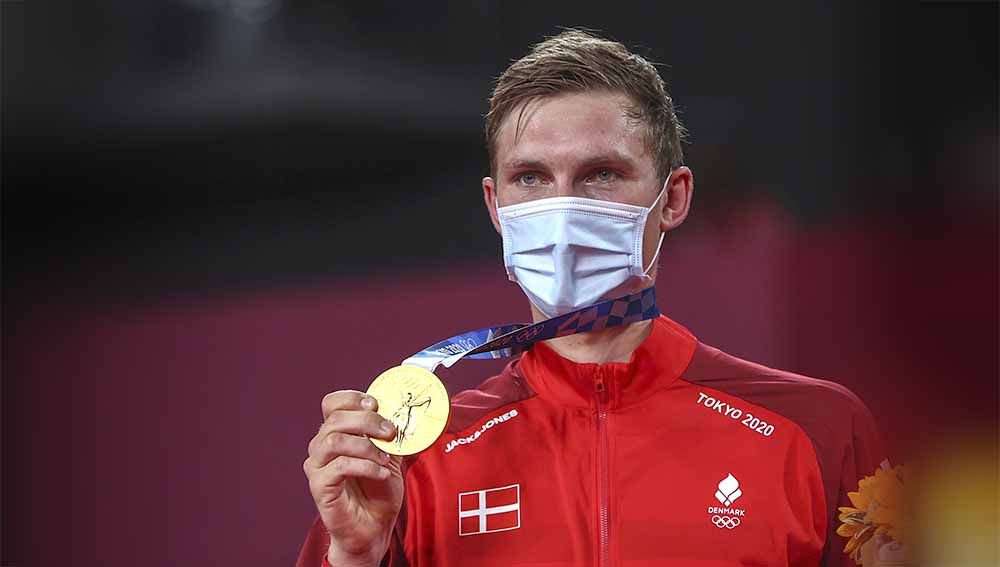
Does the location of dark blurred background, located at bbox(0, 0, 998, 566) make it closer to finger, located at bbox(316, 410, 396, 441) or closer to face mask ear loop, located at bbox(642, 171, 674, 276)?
face mask ear loop, located at bbox(642, 171, 674, 276)

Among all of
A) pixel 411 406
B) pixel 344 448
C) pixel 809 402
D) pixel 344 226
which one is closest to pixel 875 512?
pixel 809 402

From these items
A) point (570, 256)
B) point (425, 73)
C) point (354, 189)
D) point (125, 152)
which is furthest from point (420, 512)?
point (125, 152)

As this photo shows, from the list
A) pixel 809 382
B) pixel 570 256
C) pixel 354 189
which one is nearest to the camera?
pixel 570 256

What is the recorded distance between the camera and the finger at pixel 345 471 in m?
1.73

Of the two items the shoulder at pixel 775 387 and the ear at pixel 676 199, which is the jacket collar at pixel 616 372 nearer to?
the shoulder at pixel 775 387

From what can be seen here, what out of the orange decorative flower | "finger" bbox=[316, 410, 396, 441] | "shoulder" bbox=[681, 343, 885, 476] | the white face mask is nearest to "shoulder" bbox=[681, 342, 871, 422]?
"shoulder" bbox=[681, 343, 885, 476]

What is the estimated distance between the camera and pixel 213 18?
102 inches

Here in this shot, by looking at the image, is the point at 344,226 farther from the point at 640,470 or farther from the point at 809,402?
the point at 809,402

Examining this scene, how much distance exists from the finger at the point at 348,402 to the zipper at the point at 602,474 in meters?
0.48

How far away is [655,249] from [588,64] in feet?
1.26

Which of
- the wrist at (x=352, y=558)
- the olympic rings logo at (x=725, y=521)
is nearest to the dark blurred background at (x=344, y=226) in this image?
the olympic rings logo at (x=725, y=521)

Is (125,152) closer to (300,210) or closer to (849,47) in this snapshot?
(300,210)

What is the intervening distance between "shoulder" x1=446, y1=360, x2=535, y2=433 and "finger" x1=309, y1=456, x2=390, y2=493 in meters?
0.39

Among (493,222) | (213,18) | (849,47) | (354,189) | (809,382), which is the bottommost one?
(809,382)
